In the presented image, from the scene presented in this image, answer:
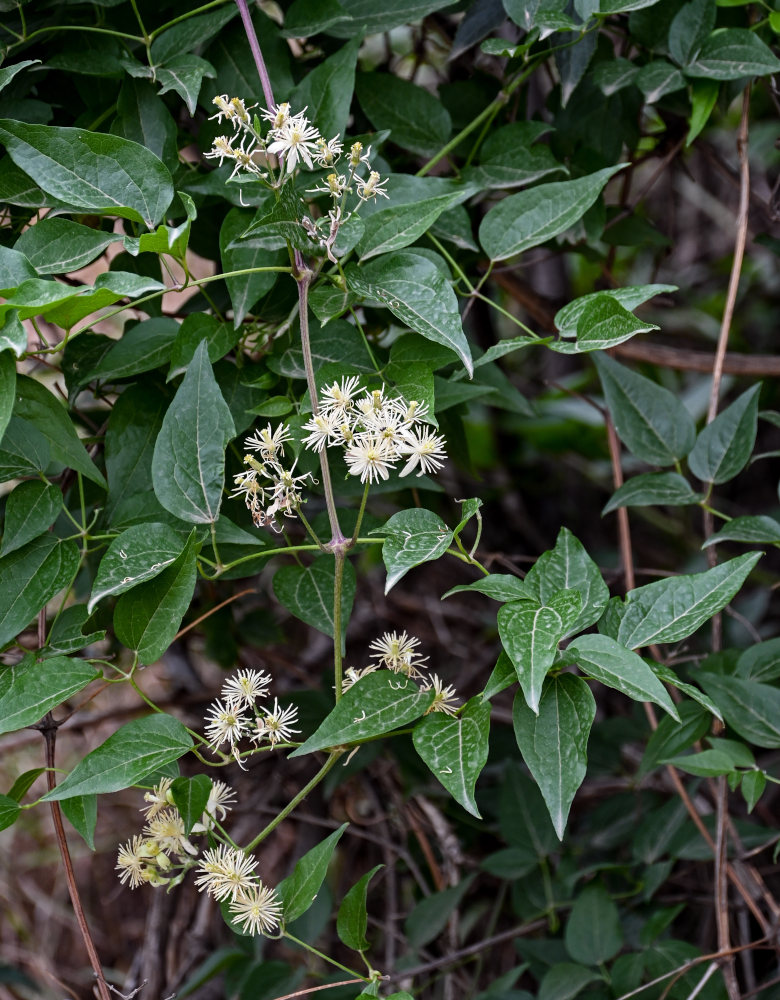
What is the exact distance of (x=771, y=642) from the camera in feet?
2.23

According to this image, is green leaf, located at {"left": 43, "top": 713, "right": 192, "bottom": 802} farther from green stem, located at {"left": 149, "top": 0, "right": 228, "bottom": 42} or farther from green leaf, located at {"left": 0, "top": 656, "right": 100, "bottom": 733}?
green stem, located at {"left": 149, "top": 0, "right": 228, "bottom": 42}

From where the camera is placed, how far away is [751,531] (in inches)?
26.1

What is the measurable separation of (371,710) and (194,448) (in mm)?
194

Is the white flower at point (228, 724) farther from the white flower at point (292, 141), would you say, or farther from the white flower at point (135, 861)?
the white flower at point (292, 141)

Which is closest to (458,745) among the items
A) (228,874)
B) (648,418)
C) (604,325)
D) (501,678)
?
(501,678)

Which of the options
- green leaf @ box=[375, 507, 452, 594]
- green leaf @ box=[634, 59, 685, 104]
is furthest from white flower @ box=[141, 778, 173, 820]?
green leaf @ box=[634, 59, 685, 104]

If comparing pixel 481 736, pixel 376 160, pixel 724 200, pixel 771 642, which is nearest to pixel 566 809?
pixel 481 736

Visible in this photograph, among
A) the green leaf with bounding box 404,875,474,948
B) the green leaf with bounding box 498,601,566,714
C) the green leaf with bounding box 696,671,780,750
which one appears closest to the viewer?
the green leaf with bounding box 498,601,566,714

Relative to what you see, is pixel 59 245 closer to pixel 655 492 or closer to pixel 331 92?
pixel 331 92

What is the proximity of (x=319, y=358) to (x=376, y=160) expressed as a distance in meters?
0.18

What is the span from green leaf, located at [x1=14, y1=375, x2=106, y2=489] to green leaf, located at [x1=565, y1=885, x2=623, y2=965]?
1.97ft

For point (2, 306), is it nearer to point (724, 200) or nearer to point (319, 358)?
point (319, 358)

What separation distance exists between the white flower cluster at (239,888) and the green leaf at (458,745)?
13 centimetres

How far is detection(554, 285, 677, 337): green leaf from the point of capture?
1.73 feet
